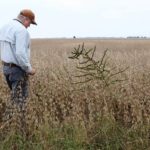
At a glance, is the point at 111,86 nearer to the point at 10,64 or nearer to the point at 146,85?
the point at 146,85

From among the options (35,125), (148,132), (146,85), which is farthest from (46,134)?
(146,85)

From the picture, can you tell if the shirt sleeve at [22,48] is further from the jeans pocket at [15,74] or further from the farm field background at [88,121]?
the farm field background at [88,121]

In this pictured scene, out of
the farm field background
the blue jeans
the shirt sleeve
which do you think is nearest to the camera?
the farm field background

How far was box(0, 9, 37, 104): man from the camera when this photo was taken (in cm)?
668

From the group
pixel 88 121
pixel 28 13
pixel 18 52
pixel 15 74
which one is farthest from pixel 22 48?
pixel 88 121

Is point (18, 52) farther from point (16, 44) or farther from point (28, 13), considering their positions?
point (28, 13)

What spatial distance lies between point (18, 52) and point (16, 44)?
0.12m

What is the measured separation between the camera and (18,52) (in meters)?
6.65

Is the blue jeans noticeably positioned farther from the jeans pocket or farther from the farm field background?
the farm field background

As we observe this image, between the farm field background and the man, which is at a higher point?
the man

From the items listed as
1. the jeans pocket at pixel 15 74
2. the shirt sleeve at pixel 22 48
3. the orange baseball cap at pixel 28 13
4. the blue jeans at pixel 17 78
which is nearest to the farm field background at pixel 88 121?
the blue jeans at pixel 17 78

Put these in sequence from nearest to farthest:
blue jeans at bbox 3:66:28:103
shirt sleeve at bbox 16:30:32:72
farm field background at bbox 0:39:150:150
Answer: farm field background at bbox 0:39:150:150
shirt sleeve at bbox 16:30:32:72
blue jeans at bbox 3:66:28:103

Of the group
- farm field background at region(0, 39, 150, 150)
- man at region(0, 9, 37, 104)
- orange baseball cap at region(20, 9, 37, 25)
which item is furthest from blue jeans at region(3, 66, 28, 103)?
orange baseball cap at region(20, 9, 37, 25)

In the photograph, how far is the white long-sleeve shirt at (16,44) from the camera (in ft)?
21.9
